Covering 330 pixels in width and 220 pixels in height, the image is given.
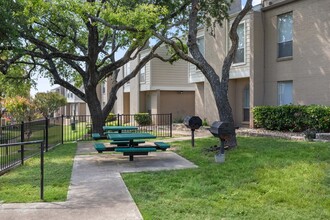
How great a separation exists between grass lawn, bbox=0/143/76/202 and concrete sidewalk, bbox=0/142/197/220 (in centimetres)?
21

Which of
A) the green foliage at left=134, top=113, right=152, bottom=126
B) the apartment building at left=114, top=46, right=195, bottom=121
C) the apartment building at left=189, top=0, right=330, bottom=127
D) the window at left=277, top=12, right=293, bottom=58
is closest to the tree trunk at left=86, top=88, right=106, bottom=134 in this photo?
the apartment building at left=189, top=0, right=330, bottom=127

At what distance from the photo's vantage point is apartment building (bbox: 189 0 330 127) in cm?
1485

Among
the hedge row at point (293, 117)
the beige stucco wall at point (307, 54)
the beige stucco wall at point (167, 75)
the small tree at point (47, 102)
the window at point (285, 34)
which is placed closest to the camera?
the hedge row at point (293, 117)

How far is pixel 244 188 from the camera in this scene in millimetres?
6480

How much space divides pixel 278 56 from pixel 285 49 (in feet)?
1.53

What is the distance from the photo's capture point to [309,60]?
50.0 ft

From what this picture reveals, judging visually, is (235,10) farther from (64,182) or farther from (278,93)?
(64,182)

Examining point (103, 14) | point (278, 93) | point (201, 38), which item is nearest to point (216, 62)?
point (201, 38)

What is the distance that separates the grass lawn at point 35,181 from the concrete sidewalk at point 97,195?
213 mm

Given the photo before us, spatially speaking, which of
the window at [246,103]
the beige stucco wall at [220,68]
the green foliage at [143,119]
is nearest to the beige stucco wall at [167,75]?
the green foliage at [143,119]

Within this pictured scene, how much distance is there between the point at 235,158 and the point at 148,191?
3.31 m

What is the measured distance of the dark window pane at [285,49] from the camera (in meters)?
16.4


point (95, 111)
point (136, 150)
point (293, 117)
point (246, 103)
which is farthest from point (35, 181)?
point (246, 103)

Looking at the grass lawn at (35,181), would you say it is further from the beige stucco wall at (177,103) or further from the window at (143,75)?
the window at (143,75)
